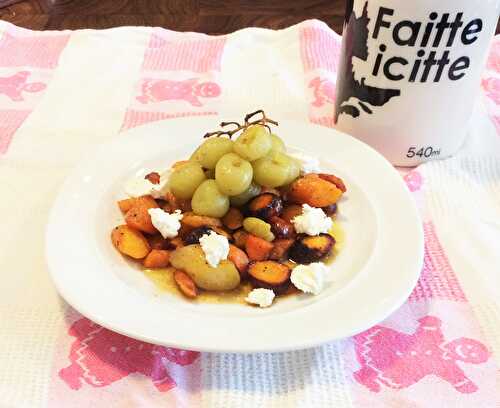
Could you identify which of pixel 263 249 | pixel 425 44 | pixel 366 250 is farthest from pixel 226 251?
pixel 425 44

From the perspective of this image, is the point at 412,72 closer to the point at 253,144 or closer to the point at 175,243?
the point at 253,144

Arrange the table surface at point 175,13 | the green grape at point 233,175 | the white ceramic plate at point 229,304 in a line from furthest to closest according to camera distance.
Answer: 1. the table surface at point 175,13
2. the green grape at point 233,175
3. the white ceramic plate at point 229,304

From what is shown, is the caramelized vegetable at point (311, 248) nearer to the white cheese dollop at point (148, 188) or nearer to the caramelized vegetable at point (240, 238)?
the caramelized vegetable at point (240, 238)

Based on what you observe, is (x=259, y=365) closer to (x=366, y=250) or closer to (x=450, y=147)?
(x=366, y=250)

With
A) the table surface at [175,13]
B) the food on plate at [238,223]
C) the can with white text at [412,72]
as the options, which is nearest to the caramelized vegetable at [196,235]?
the food on plate at [238,223]

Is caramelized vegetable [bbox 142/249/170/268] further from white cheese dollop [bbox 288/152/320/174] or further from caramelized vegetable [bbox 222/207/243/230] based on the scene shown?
white cheese dollop [bbox 288/152/320/174]

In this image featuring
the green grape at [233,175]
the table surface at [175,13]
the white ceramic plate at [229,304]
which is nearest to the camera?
the white ceramic plate at [229,304]

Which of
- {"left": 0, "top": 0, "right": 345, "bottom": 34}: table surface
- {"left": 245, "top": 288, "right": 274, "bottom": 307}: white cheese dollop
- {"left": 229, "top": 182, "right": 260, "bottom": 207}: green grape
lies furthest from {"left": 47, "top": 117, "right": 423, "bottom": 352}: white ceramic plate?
{"left": 0, "top": 0, "right": 345, "bottom": 34}: table surface
